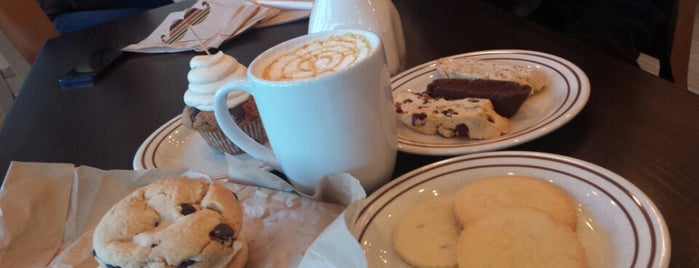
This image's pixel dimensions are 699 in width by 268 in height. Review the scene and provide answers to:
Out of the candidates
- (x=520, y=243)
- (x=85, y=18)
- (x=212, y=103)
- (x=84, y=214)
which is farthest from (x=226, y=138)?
(x=85, y=18)

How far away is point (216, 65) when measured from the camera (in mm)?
741

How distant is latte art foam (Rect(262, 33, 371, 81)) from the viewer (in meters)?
0.54

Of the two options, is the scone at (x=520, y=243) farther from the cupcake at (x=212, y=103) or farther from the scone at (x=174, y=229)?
the cupcake at (x=212, y=103)

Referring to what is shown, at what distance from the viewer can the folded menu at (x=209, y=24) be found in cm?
128

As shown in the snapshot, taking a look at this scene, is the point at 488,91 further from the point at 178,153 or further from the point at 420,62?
the point at 178,153

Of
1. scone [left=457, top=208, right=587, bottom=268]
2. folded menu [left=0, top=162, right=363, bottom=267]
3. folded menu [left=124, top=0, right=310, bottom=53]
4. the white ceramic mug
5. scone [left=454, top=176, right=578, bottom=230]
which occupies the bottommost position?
folded menu [left=124, top=0, right=310, bottom=53]

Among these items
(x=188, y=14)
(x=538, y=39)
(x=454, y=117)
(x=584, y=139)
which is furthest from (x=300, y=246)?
(x=188, y=14)

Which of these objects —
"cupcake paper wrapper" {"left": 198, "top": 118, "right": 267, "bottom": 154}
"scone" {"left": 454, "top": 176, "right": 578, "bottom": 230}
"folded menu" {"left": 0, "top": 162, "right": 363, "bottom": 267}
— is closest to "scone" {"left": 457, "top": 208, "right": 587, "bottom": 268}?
"scone" {"left": 454, "top": 176, "right": 578, "bottom": 230}

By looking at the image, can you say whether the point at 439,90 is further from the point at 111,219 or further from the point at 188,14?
the point at 188,14

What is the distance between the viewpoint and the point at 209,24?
53.6 inches

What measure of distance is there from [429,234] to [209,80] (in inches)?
15.8

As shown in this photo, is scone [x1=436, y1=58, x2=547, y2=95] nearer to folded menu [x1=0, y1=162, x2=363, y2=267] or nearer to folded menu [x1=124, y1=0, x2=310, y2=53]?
folded menu [x1=0, y1=162, x2=363, y2=267]

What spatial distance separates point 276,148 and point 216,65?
0.23 meters

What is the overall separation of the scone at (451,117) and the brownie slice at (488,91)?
1cm
